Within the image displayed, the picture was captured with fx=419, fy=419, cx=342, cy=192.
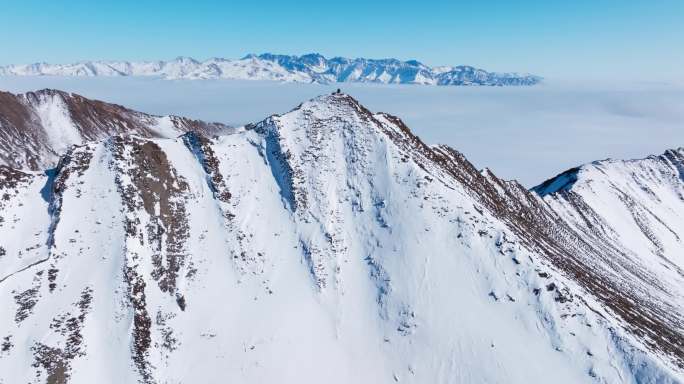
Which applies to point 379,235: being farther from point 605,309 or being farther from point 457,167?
point 457,167

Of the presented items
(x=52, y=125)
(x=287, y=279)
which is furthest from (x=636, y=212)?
(x=52, y=125)

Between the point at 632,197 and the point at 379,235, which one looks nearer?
the point at 379,235

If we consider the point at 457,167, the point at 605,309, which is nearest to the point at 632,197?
the point at 457,167

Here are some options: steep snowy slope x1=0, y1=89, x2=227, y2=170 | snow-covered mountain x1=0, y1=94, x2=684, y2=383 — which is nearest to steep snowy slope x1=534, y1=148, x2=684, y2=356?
snow-covered mountain x1=0, y1=94, x2=684, y2=383

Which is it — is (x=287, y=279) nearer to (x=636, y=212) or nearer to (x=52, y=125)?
(x=636, y=212)

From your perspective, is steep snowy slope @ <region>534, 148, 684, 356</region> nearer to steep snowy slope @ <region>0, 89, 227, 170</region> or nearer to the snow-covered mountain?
the snow-covered mountain

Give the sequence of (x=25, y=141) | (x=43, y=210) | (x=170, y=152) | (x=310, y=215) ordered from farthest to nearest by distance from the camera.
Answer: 1. (x=25, y=141)
2. (x=170, y=152)
3. (x=310, y=215)
4. (x=43, y=210)

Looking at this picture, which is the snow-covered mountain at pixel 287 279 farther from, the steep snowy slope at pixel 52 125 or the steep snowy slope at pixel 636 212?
the steep snowy slope at pixel 52 125
